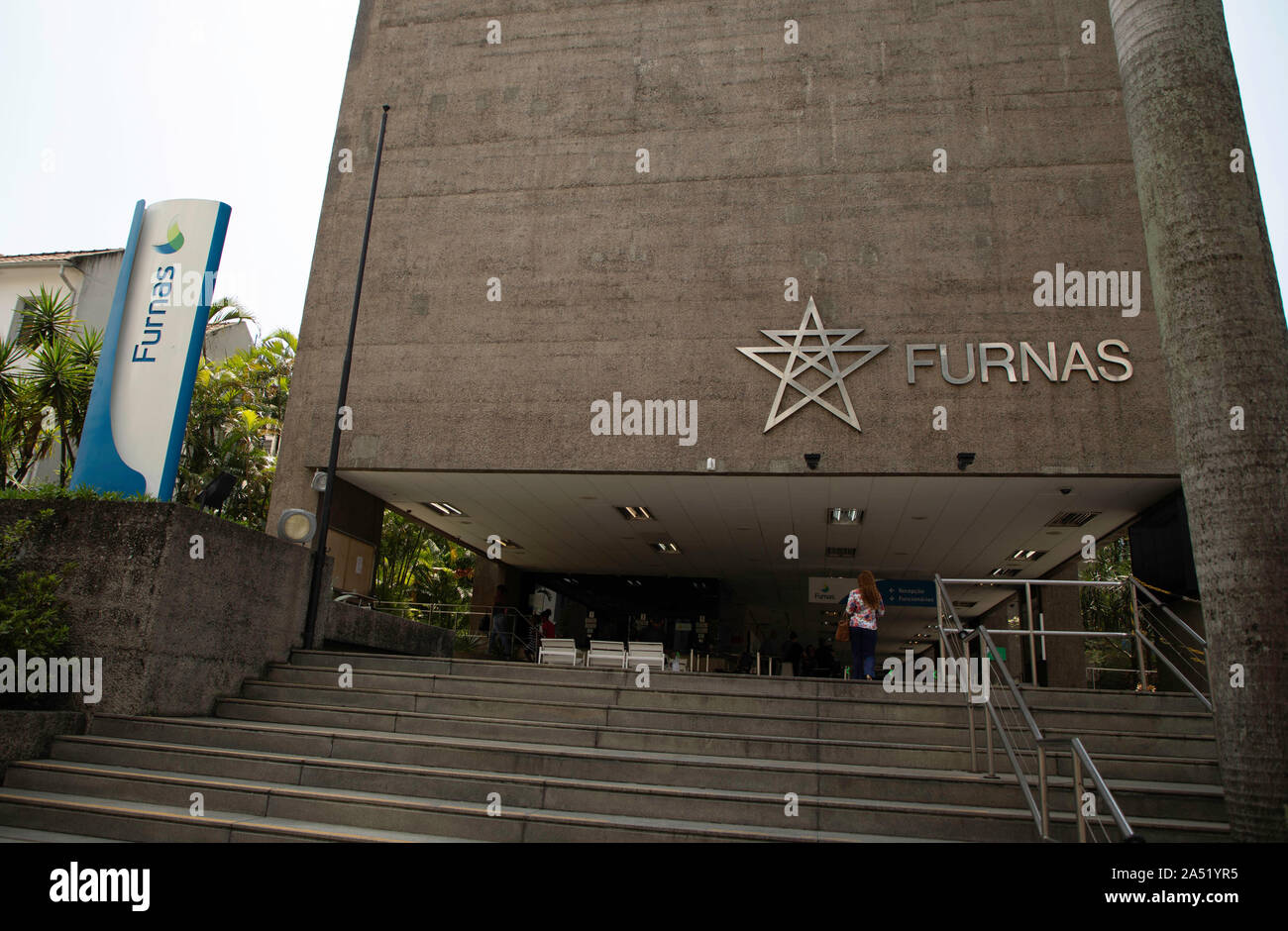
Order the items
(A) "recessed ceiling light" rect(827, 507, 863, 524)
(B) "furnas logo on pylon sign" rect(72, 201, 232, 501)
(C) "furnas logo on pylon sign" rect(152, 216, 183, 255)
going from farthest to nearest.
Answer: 1. (A) "recessed ceiling light" rect(827, 507, 863, 524)
2. (C) "furnas logo on pylon sign" rect(152, 216, 183, 255)
3. (B) "furnas logo on pylon sign" rect(72, 201, 232, 501)

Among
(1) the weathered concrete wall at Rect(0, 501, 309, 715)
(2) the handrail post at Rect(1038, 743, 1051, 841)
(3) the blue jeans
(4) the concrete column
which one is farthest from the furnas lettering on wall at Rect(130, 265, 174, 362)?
(4) the concrete column

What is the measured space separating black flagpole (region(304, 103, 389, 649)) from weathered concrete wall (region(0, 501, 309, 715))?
1.66 meters

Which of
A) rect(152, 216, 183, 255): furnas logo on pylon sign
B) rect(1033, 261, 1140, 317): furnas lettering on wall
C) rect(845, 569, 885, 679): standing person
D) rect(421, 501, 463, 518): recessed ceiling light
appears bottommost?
rect(845, 569, 885, 679): standing person

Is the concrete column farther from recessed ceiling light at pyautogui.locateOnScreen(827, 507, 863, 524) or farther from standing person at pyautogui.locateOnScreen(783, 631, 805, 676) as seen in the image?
recessed ceiling light at pyautogui.locateOnScreen(827, 507, 863, 524)

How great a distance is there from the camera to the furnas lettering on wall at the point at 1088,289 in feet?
38.4

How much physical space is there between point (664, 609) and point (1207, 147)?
18.8 meters

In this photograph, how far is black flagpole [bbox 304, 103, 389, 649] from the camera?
31.7 feet

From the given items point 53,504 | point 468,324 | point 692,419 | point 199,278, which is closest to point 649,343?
point 692,419

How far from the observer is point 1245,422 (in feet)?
12.7

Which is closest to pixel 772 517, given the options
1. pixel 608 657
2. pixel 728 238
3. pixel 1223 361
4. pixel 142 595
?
pixel 608 657

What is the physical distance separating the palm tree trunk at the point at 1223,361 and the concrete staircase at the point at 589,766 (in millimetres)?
1841

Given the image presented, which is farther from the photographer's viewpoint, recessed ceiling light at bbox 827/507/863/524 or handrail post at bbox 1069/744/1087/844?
recessed ceiling light at bbox 827/507/863/524

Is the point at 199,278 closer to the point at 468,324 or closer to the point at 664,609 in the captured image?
the point at 468,324

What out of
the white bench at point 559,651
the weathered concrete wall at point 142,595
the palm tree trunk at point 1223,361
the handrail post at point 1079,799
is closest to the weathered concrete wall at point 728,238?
the white bench at point 559,651
